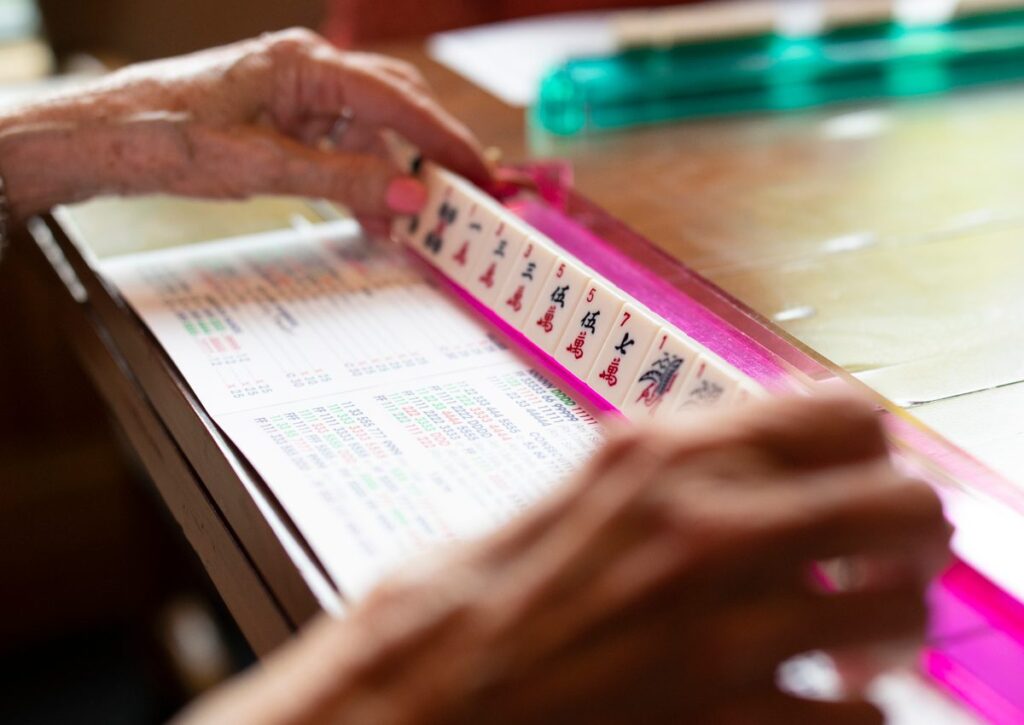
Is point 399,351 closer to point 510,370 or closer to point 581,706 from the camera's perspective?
point 510,370

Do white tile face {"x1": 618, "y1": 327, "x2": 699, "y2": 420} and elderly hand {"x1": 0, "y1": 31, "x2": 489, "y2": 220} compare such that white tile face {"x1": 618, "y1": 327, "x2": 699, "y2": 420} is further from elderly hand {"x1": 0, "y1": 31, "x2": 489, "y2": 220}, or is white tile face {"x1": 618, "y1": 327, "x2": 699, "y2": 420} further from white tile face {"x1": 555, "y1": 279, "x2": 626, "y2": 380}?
elderly hand {"x1": 0, "y1": 31, "x2": 489, "y2": 220}

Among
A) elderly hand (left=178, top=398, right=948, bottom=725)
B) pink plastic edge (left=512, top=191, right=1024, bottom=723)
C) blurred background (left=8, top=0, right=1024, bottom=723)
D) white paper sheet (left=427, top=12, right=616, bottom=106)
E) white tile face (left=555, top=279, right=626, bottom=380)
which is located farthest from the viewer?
white paper sheet (left=427, top=12, right=616, bottom=106)

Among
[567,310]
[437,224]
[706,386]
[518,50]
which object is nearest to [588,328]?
[567,310]

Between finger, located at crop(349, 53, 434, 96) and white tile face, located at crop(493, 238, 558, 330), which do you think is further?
finger, located at crop(349, 53, 434, 96)

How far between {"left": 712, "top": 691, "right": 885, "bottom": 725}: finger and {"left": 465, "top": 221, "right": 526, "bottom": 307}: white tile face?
0.44m

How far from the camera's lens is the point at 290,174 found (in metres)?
0.98

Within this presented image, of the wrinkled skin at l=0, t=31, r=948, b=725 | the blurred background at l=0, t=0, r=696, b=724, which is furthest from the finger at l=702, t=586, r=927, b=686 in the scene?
the blurred background at l=0, t=0, r=696, b=724

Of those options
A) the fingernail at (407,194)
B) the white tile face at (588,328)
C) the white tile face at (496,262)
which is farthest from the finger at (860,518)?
the fingernail at (407,194)

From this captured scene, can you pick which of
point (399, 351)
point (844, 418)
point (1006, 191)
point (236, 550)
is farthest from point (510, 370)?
point (1006, 191)

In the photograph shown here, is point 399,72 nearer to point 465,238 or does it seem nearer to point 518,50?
point 465,238

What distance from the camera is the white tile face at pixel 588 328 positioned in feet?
→ 2.50

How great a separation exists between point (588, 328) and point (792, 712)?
0.35 m

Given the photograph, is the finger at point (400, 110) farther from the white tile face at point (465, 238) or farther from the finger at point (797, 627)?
the finger at point (797, 627)

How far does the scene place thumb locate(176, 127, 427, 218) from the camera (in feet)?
3.15
